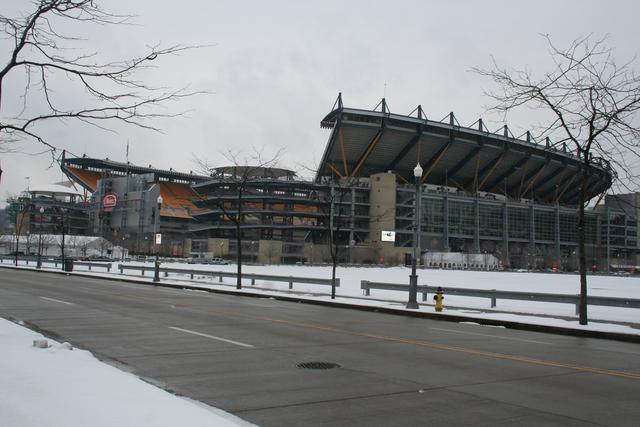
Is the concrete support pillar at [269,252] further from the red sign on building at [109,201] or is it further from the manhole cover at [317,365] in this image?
the manhole cover at [317,365]

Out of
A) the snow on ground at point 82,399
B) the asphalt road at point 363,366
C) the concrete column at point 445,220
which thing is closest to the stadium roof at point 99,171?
the concrete column at point 445,220

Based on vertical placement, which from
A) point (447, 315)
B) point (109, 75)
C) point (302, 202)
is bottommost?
point (447, 315)

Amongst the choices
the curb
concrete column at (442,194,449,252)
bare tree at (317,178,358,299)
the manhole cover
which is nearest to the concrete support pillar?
bare tree at (317,178,358,299)

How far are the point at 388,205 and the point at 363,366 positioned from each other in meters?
113

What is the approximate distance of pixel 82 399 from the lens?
6.18 meters

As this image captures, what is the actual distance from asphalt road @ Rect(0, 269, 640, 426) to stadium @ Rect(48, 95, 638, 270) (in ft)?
300

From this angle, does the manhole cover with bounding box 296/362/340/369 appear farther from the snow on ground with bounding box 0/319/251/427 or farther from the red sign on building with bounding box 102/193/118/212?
the red sign on building with bounding box 102/193/118/212

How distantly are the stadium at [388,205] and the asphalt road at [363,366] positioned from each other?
91.4 metres

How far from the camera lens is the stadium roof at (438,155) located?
384 feet

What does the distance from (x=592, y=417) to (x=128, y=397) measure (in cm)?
531

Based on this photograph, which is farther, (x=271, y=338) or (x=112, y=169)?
(x=112, y=169)

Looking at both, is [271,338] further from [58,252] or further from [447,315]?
[58,252]

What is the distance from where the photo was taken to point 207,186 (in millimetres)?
128375

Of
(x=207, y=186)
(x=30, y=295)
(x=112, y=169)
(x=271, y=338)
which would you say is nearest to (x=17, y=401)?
(x=271, y=338)
